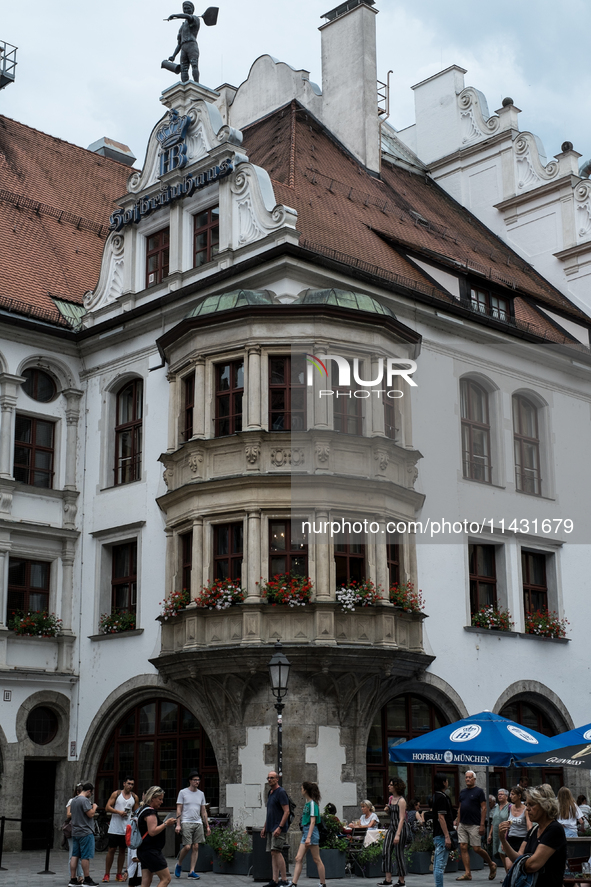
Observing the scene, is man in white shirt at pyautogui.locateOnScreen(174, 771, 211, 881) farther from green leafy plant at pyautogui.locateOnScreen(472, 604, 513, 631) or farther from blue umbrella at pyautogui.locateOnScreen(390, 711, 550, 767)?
green leafy plant at pyautogui.locateOnScreen(472, 604, 513, 631)

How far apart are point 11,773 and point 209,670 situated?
5.64 meters

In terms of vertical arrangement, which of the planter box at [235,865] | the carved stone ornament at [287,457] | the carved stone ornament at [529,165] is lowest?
the planter box at [235,865]

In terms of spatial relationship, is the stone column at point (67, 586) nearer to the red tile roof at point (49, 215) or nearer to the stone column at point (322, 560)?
the red tile roof at point (49, 215)

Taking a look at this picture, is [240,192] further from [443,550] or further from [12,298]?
[443,550]

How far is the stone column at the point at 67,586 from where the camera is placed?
88.4 feet

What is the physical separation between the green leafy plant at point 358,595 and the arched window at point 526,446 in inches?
260

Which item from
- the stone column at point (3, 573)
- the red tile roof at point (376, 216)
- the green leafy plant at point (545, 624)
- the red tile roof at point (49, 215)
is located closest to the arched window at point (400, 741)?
the green leafy plant at point (545, 624)

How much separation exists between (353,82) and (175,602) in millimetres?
17125

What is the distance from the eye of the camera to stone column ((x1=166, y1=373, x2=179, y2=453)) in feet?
82.3

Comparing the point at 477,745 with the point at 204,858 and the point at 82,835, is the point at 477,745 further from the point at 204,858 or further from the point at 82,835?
the point at 82,835

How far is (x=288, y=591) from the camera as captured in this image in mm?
22234

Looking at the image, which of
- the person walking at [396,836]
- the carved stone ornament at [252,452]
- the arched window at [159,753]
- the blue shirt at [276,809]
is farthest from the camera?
the arched window at [159,753]

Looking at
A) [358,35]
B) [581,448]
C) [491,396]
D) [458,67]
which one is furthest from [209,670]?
[458,67]

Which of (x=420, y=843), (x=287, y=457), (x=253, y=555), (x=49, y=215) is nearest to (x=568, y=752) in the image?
(x=420, y=843)
